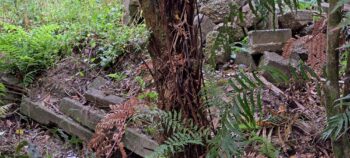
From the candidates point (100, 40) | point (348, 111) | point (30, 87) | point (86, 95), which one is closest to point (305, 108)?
point (348, 111)

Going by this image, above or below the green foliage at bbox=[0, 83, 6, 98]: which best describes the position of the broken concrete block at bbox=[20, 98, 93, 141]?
below

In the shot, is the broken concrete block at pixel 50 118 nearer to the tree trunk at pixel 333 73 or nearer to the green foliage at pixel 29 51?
the green foliage at pixel 29 51

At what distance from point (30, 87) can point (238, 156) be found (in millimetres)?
2542

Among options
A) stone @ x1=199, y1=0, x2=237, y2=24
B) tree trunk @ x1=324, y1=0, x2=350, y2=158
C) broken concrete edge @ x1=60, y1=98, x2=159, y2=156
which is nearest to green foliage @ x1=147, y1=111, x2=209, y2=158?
tree trunk @ x1=324, y1=0, x2=350, y2=158

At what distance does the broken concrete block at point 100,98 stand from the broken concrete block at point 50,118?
0.19 m

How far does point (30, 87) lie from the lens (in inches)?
144

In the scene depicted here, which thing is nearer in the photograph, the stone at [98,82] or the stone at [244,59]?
the stone at [244,59]

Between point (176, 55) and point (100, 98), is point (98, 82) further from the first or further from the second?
point (176, 55)

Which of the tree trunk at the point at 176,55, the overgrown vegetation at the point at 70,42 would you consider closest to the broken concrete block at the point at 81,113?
the overgrown vegetation at the point at 70,42

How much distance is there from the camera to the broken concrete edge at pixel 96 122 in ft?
8.30

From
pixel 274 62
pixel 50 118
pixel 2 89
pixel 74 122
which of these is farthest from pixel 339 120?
pixel 2 89

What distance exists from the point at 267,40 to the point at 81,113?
4.31 feet

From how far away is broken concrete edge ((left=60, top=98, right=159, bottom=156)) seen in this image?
253cm

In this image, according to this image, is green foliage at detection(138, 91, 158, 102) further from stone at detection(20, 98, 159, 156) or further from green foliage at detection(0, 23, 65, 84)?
green foliage at detection(0, 23, 65, 84)
